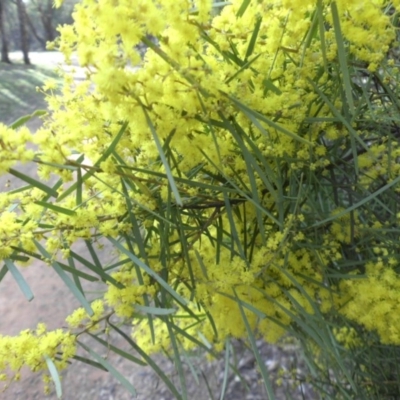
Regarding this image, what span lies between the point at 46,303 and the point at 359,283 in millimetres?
1349

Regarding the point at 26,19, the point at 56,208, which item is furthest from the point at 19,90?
the point at 56,208

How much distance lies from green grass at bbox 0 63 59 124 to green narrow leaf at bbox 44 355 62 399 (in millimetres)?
2489

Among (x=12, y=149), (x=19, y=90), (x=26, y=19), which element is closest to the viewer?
(x=12, y=149)

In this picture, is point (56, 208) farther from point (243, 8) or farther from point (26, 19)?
point (26, 19)

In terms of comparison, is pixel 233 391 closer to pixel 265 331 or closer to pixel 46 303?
pixel 265 331

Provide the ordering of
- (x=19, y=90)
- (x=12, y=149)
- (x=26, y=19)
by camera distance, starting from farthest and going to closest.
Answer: (x=26, y=19)
(x=19, y=90)
(x=12, y=149)

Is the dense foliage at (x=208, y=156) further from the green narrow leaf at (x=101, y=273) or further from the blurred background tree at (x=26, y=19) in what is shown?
the blurred background tree at (x=26, y=19)

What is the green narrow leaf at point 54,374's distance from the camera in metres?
0.35

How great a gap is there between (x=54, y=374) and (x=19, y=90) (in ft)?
11.4

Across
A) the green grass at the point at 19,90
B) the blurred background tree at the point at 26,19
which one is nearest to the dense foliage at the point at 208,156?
the green grass at the point at 19,90

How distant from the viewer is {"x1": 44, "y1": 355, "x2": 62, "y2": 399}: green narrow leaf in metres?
0.35

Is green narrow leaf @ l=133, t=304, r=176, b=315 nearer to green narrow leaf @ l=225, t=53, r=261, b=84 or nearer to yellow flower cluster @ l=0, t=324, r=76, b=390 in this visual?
yellow flower cluster @ l=0, t=324, r=76, b=390

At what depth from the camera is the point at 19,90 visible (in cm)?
350

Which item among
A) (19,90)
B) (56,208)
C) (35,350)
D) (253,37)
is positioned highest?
(253,37)
